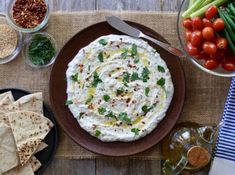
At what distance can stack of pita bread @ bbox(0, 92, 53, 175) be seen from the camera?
312 cm

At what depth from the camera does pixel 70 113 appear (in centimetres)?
323

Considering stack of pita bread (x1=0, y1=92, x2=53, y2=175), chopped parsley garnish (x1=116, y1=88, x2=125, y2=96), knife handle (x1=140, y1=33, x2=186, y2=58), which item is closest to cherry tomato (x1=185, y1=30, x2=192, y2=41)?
knife handle (x1=140, y1=33, x2=186, y2=58)

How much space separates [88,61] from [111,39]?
0.20 meters

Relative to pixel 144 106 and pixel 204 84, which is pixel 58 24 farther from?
pixel 204 84

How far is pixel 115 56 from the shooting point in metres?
3.21

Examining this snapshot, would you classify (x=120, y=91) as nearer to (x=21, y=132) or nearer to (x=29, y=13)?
(x=21, y=132)

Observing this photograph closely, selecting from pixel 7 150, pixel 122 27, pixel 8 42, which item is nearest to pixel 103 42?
pixel 122 27

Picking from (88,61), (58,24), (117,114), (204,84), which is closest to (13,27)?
(58,24)

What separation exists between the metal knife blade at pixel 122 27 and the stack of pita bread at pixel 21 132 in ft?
2.08

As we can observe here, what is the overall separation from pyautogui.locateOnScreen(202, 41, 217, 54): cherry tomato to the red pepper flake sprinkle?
107 centimetres

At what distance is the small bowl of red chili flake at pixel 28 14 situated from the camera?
3.31 metres

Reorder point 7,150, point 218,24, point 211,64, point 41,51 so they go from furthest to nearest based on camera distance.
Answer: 1. point 41,51
2. point 7,150
3. point 211,64
4. point 218,24

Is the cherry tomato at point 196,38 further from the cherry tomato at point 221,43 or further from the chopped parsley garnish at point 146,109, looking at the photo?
the chopped parsley garnish at point 146,109

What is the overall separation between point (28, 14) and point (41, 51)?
0.84 ft
